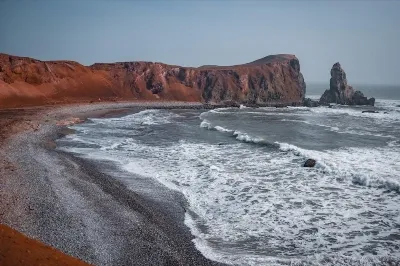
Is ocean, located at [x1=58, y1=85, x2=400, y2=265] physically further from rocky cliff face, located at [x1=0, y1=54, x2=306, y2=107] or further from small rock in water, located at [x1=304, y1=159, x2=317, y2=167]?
rocky cliff face, located at [x1=0, y1=54, x2=306, y2=107]

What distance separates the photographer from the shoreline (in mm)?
9703

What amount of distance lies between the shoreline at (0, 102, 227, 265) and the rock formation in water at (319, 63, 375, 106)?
75.7 meters

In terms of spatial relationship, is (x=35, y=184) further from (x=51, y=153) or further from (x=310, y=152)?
(x=310, y=152)

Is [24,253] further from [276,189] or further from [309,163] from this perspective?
[309,163]

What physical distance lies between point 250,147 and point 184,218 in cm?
1589

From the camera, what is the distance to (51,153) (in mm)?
21547

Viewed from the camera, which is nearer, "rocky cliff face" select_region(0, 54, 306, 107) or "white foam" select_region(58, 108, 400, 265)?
"white foam" select_region(58, 108, 400, 265)

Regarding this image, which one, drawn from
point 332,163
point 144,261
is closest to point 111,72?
point 332,163

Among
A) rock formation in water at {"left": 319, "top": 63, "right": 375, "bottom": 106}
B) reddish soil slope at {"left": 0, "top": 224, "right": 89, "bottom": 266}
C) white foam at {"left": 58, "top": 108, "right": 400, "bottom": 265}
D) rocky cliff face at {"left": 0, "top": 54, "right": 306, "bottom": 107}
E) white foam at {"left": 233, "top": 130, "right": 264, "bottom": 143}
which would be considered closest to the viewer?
reddish soil slope at {"left": 0, "top": 224, "right": 89, "bottom": 266}

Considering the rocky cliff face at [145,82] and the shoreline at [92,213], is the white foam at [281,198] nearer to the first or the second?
the shoreline at [92,213]

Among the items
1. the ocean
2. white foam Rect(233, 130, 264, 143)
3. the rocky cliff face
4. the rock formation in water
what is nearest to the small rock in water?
the ocean

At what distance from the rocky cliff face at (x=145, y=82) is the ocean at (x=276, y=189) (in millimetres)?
36906

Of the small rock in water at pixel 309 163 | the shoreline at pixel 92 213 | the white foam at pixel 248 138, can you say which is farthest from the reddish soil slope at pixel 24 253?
the white foam at pixel 248 138

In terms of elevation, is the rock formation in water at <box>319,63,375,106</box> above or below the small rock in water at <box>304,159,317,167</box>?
above
